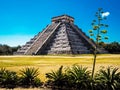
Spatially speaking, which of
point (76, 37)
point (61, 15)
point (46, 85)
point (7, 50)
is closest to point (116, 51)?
point (76, 37)

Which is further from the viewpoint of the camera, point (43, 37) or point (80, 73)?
point (43, 37)

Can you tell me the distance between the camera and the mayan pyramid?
80.6 metres

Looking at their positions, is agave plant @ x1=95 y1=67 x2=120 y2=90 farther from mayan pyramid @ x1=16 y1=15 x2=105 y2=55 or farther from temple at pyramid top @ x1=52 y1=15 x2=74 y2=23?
temple at pyramid top @ x1=52 y1=15 x2=74 y2=23

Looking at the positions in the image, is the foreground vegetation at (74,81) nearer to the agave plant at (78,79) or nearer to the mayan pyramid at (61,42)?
the agave plant at (78,79)

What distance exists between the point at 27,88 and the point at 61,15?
93.3 metres

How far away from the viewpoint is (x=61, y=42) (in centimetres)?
8500

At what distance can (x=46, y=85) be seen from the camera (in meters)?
14.7

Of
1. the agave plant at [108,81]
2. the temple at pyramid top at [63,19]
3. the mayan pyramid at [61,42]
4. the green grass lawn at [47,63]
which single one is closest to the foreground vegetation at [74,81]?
the agave plant at [108,81]

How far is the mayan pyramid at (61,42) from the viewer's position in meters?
80.6

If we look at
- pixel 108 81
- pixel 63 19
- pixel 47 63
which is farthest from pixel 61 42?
pixel 108 81

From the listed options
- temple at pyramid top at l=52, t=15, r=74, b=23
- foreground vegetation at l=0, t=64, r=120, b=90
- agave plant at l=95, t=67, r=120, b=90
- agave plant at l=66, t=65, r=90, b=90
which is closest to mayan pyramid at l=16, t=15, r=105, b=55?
temple at pyramid top at l=52, t=15, r=74, b=23

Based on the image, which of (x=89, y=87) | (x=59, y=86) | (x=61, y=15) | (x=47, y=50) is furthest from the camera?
(x=61, y=15)

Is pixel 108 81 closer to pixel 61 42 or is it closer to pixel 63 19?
pixel 61 42

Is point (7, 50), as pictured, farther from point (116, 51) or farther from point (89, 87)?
point (89, 87)
